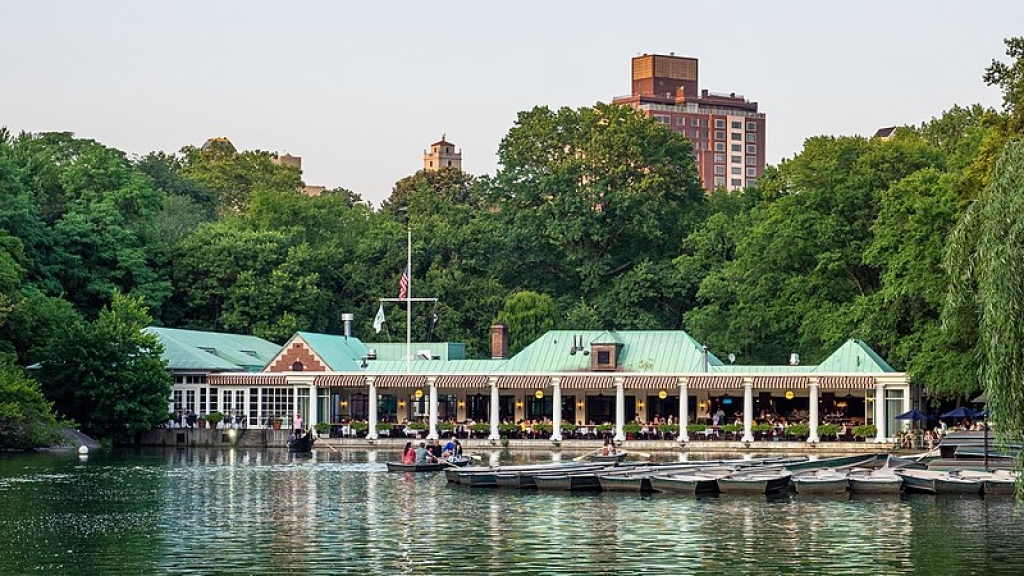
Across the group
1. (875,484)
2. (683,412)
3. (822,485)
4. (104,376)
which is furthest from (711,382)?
(875,484)

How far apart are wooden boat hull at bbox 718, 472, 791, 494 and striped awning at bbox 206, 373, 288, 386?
3403 centimetres

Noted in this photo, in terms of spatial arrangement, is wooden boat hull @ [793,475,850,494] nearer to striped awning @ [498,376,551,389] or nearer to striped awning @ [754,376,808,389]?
striped awning @ [754,376,808,389]

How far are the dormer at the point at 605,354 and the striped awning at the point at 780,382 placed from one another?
22.4 feet

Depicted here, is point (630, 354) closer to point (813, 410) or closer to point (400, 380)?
point (813, 410)

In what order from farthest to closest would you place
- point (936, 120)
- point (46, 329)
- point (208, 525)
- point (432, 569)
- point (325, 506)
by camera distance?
point (936, 120), point (46, 329), point (325, 506), point (208, 525), point (432, 569)

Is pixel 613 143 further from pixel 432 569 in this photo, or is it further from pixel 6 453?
pixel 432 569

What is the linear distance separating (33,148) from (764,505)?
7239cm

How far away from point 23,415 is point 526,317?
32936mm

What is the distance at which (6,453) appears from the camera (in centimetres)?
6350

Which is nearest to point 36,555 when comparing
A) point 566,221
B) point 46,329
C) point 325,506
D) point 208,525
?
point 208,525

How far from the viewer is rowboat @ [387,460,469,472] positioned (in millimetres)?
54688

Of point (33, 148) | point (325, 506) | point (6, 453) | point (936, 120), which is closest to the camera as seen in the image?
point (325, 506)

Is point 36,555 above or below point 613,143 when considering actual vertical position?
below

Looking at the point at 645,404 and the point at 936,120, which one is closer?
the point at 645,404
